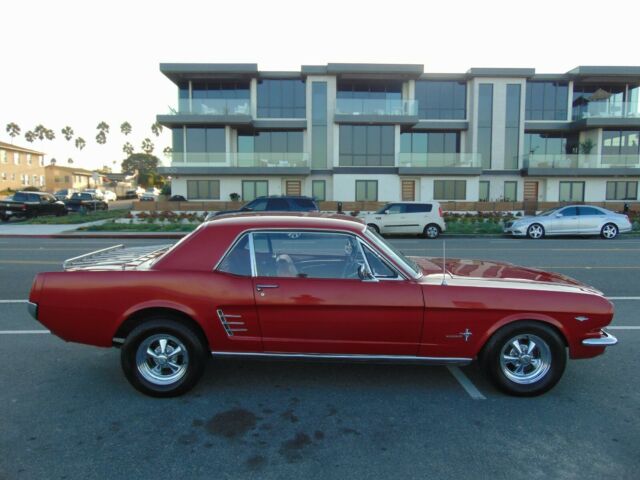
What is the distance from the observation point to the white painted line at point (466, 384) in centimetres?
391

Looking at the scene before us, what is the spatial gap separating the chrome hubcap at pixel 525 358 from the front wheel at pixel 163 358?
2578mm

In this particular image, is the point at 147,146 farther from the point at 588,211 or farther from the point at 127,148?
the point at 588,211

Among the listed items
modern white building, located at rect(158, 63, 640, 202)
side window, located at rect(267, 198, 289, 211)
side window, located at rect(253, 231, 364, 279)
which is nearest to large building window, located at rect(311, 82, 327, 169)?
modern white building, located at rect(158, 63, 640, 202)

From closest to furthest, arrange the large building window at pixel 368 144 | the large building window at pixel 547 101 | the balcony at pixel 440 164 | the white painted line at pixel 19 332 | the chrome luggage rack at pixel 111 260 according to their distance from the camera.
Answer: the chrome luggage rack at pixel 111 260
the white painted line at pixel 19 332
the balcony at pixel 440 164
the large building window at pixel 368 144
the large building window at pixel 547 101

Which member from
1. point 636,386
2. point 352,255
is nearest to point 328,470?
point 352,255

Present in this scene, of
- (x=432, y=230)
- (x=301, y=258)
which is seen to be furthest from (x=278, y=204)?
(x=301, y=258)

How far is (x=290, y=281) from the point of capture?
3828 mm

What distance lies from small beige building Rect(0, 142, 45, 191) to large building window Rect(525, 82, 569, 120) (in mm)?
58526

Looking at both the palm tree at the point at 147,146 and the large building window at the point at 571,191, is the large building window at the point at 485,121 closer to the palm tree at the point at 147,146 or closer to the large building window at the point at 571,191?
the large building window at the point at 571,191

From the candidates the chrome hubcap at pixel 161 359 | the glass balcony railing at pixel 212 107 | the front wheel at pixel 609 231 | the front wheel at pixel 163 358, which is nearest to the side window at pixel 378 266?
the front wheel at pixel 163 358

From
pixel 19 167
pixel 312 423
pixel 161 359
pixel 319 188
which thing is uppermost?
pixel 19 167

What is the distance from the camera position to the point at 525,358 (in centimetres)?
386

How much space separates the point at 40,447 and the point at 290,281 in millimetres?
2105

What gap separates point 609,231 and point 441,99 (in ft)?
65.6
